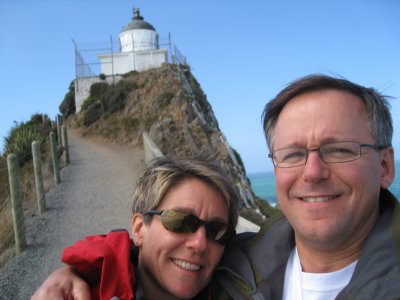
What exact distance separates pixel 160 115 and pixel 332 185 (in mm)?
17897

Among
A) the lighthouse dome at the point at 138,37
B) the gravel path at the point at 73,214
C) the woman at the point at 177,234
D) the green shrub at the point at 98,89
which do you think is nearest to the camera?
the woman at the point at 177,234

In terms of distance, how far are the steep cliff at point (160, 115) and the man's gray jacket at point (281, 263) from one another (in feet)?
36.9

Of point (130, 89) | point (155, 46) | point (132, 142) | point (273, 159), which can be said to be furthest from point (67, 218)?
point (155, 46)

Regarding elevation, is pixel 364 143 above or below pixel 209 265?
above

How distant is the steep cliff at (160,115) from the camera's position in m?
16.0

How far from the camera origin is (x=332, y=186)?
1709 mm

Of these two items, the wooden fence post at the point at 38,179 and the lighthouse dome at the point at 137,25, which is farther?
the lighthouse dome at the point at 137,25

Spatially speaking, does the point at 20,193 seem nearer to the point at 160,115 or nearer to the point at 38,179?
the point at 38,179

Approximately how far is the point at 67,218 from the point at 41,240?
4.00 feet

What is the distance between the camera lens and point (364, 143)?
173 centimetres

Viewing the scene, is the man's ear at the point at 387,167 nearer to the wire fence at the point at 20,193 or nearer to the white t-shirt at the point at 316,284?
the white t-shirt at the point at 316,284

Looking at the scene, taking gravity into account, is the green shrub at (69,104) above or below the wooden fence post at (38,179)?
above

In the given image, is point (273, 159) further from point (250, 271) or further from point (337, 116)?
point (250, 271)

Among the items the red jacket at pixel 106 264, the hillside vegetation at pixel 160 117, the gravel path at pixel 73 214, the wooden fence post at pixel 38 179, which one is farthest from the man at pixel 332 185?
the hillside vegetation at pixel 160 117
